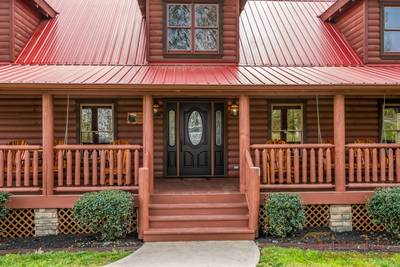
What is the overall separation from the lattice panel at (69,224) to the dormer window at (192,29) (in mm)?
4767

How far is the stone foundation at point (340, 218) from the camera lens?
806 cm

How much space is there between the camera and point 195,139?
10922mm

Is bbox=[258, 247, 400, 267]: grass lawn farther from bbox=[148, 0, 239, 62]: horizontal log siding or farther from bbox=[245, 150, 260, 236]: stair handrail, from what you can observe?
bbox=[148, 0, 239, 62]: horizontal log siding

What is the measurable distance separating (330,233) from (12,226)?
6.82 m

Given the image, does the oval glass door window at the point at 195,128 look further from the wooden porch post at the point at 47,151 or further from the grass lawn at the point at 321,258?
the grass lawn at the point at 321,258

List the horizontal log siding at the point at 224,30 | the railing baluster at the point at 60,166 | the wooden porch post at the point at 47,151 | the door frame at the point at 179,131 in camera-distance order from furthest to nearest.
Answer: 1. the door frame at the point at 179,131
2. the horizontal log siding at the point at 224,30
3. the wooden porch post at the point at 47,151
4. the railing baluster at the point at 60,166

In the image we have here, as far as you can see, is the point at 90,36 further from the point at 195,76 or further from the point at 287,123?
the point at 287,123

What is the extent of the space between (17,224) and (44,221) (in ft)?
2.04

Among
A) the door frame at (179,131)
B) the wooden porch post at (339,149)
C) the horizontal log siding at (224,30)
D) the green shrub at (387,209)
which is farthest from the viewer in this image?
the door frame at (179,131)

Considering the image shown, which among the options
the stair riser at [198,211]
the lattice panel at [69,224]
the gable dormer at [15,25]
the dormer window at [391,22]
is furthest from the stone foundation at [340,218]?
the gable dormer at [15,25]

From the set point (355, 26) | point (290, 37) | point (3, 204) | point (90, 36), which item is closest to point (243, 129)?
point (290, 37)

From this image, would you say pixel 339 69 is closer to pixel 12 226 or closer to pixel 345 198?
pixel 345 198

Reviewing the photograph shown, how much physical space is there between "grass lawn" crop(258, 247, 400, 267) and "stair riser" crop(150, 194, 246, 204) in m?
1.56


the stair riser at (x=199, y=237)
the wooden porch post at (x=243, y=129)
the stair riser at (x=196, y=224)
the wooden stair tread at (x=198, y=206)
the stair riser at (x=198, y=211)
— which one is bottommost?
the stair riser at (x=199, y=237)
